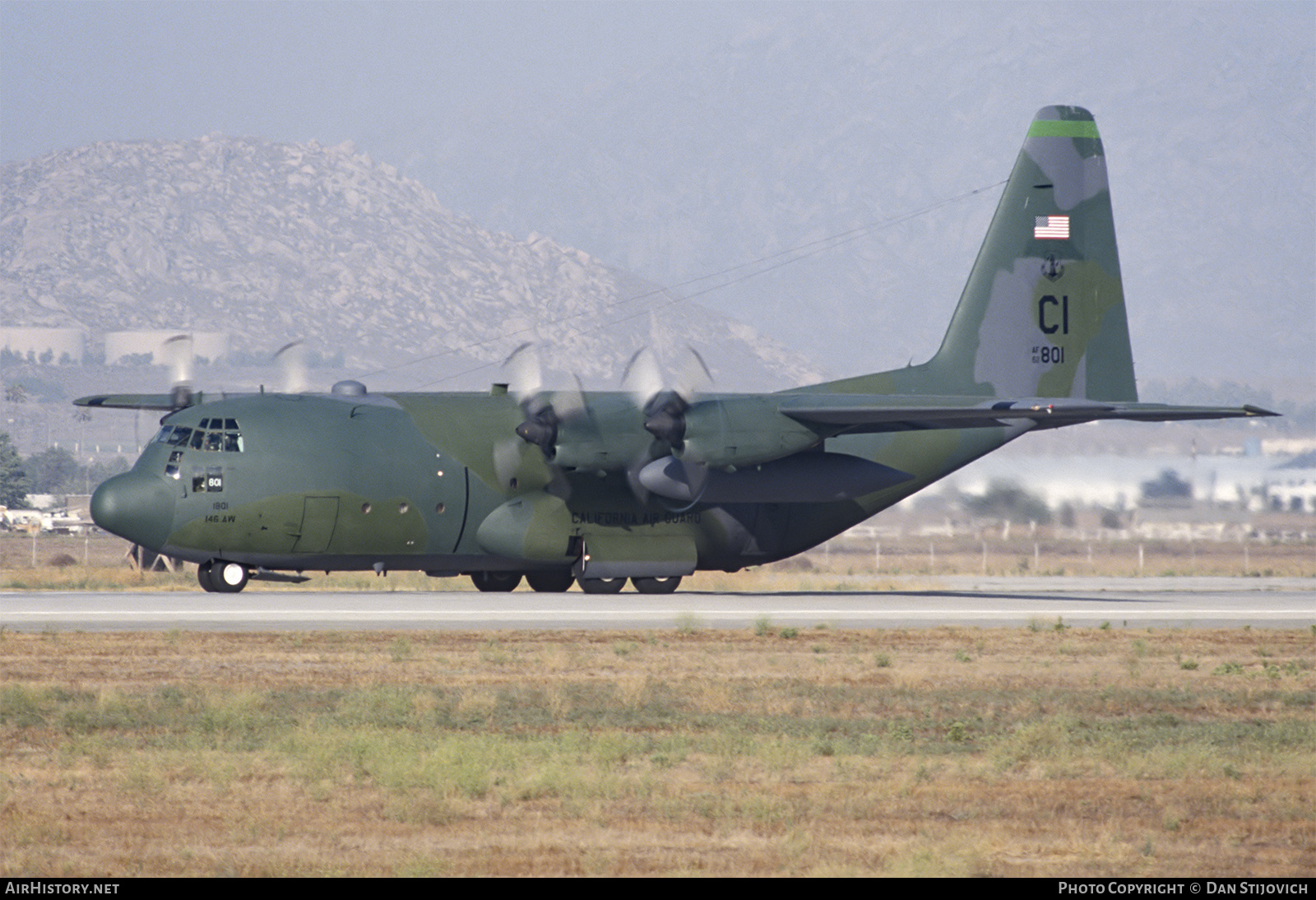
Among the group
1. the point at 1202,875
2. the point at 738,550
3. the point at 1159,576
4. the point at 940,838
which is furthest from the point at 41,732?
the point at 1159,576

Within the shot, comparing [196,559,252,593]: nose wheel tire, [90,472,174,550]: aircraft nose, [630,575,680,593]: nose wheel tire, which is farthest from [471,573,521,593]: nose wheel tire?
[90,472,174,550]: aircraft nose

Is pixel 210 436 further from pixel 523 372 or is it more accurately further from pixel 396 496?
pixel 523 372

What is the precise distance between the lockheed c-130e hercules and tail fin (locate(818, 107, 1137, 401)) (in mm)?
889

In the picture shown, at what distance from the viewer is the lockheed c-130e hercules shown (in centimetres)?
3097

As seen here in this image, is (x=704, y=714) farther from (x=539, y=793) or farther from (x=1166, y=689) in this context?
(x=1166, y=689)

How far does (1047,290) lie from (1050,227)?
1420 mm

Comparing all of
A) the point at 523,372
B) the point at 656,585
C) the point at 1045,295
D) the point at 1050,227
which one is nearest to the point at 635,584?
the point at 656,585

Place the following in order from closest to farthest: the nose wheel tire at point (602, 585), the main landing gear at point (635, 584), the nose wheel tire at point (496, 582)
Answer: the nose wheel tire at point (602, 585)
the main landing gear at point (635, 584)
the nose wheel tire at point (496, 582)

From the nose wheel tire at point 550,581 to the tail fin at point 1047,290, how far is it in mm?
9336

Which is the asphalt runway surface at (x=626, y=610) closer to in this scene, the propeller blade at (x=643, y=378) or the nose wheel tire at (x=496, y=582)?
the nose wheel tire at (x=496, y=582)

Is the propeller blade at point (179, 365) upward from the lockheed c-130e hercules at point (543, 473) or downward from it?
upward

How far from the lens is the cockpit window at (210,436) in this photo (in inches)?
1219

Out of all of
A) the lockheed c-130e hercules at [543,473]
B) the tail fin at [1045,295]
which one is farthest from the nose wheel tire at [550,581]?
the tail fin at [1045,295]
